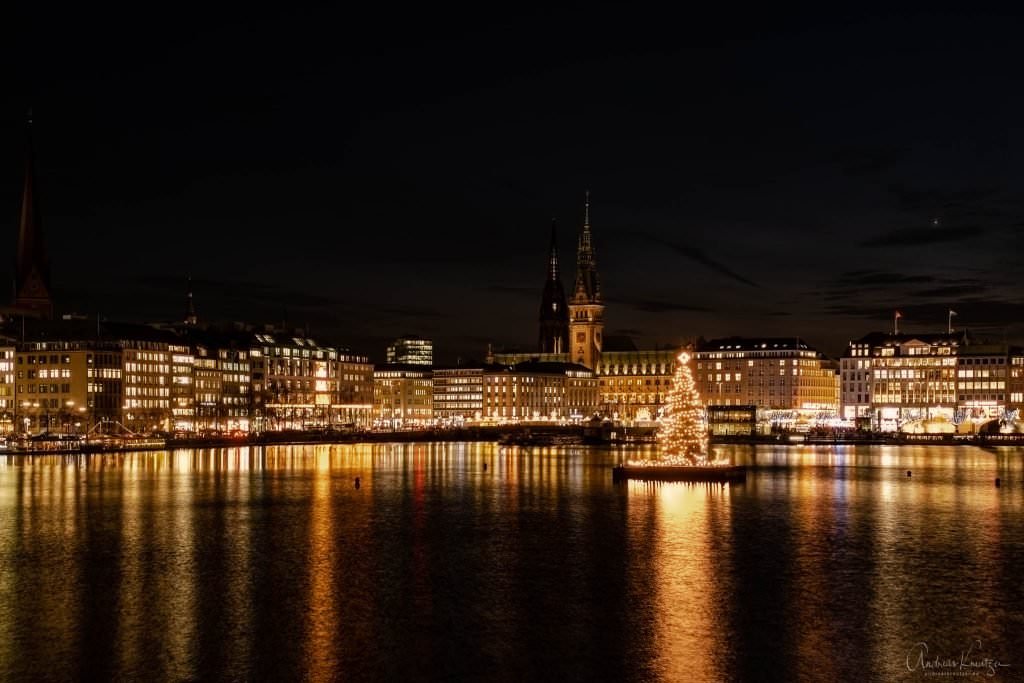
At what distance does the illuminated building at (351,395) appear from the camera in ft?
613

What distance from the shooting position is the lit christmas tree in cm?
6319

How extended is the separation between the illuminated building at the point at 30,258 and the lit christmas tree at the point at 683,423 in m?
115

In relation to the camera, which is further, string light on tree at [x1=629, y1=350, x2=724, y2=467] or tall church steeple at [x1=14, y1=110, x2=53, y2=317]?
tall church steeple at [x1=14, y1=110, x2=53, y2=317]

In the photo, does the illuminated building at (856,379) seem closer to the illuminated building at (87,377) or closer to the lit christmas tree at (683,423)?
the illuminated building at (87,377)

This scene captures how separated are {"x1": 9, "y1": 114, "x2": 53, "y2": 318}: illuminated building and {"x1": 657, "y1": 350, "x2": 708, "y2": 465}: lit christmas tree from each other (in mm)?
115435

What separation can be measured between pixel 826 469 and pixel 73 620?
63.8 meters

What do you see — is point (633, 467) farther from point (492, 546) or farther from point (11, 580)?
point (11, 580)

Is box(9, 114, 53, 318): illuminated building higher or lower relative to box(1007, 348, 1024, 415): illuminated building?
higher

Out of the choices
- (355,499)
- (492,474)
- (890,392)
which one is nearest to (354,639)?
(355,499)

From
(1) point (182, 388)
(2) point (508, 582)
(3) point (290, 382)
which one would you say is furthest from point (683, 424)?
(3) point (290, 382)

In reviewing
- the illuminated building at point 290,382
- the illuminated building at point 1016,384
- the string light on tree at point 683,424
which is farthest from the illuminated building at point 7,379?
the illuminated building at point 1016,384
